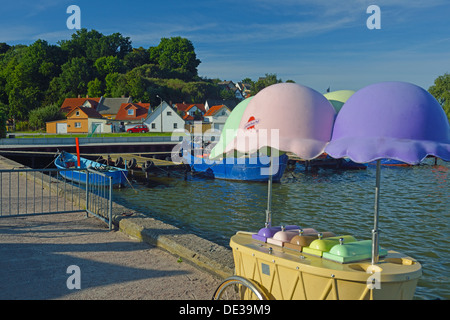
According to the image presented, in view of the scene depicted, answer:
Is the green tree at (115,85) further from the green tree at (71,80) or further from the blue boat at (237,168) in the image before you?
the blue boat at (237,168)

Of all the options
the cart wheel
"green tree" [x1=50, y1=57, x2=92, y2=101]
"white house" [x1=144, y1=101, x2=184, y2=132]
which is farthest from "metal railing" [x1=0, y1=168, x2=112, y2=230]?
"green tree" [x1=50, y1=57, x2=92, y2=101]

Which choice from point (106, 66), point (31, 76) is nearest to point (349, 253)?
point (31, 76)

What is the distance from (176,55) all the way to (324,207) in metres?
148

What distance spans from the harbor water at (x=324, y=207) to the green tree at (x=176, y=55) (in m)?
130

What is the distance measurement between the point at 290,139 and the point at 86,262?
474 centimetres

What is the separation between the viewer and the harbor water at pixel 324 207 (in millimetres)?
14109

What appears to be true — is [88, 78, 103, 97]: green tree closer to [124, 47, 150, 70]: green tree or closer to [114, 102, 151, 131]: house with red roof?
[114, 102, 151, 131]: house with red roof

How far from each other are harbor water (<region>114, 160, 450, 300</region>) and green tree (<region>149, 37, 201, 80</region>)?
130140 mm

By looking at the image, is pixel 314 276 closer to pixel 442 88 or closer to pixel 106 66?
pixel 442 88

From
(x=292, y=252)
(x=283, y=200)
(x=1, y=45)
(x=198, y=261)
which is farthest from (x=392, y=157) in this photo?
(x=1, y=45)

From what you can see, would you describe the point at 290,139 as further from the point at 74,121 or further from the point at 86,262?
the point at 74,121

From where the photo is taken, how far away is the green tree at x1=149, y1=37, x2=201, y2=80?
159 m

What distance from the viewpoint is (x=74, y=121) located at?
81.9 m

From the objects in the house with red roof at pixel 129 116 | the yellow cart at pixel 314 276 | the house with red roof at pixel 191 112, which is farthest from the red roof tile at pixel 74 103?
the yellow cart at pixel 314 276
